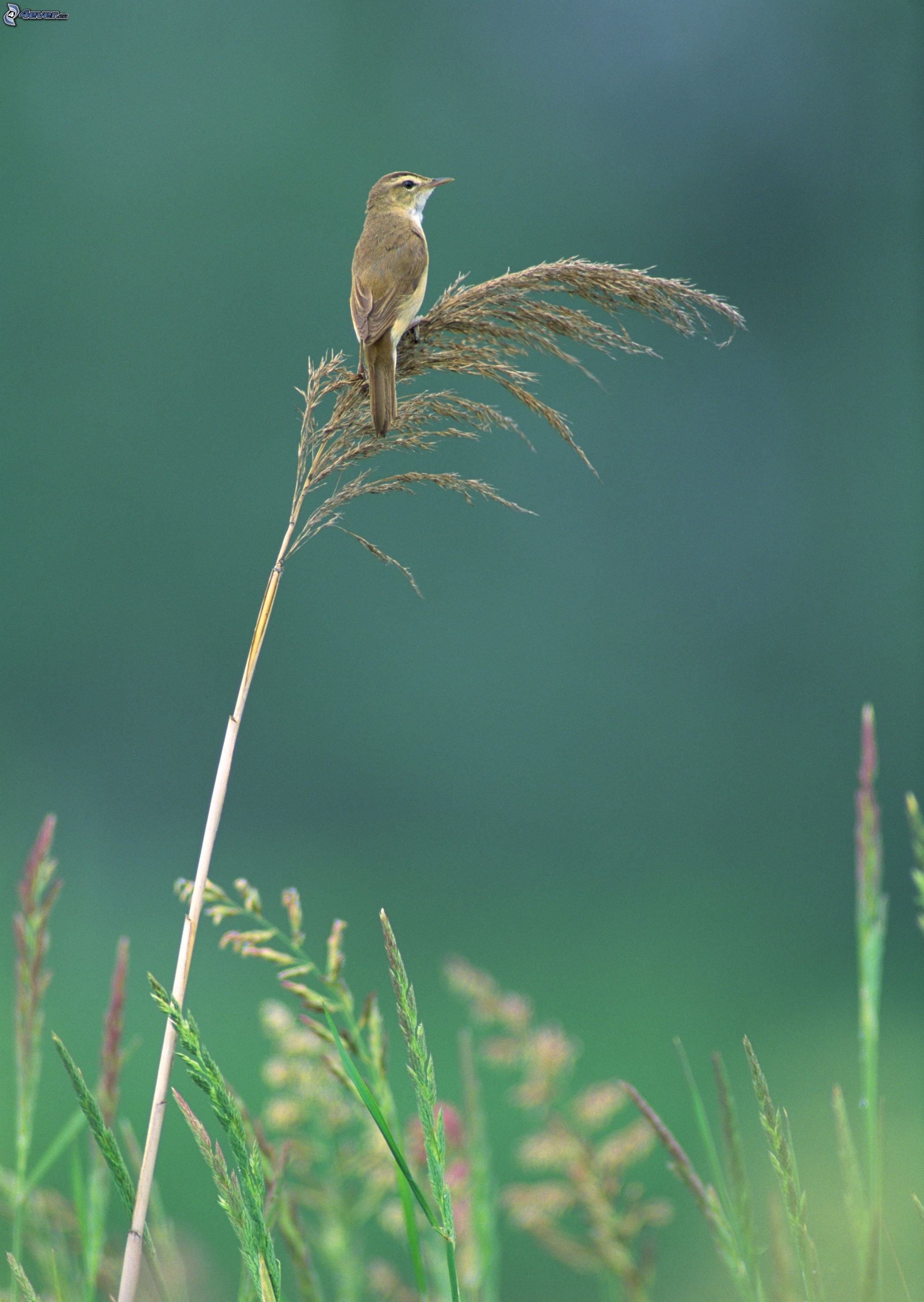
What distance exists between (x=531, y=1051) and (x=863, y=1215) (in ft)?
2.20

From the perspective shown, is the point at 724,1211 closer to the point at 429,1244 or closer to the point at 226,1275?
the point at 429,1244

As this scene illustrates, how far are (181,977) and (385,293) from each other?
1.23 meters

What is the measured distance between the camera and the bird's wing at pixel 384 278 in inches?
63.4

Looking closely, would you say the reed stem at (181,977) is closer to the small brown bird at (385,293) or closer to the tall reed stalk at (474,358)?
the tall reed stalk at (474,358)

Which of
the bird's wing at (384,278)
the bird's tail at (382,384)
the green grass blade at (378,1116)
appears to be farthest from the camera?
the bird's wing at (384,278)

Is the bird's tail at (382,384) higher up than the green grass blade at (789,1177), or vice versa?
the bird's tail at (382,384)

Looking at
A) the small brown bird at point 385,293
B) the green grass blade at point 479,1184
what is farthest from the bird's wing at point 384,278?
the green grass blade at point 479,1184

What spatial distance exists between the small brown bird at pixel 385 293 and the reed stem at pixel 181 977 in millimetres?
409

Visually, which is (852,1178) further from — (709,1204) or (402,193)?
(402,193)

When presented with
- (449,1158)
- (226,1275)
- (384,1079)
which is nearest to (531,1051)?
(449,1158)

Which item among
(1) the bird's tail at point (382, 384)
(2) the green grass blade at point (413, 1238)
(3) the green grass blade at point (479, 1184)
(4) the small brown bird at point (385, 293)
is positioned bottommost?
(3) the green grass blade at point (479, 1184)

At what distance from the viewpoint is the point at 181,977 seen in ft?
2.51

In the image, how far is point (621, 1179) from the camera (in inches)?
54.6

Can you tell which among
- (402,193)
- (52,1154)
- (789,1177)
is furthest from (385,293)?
(789,1177)
